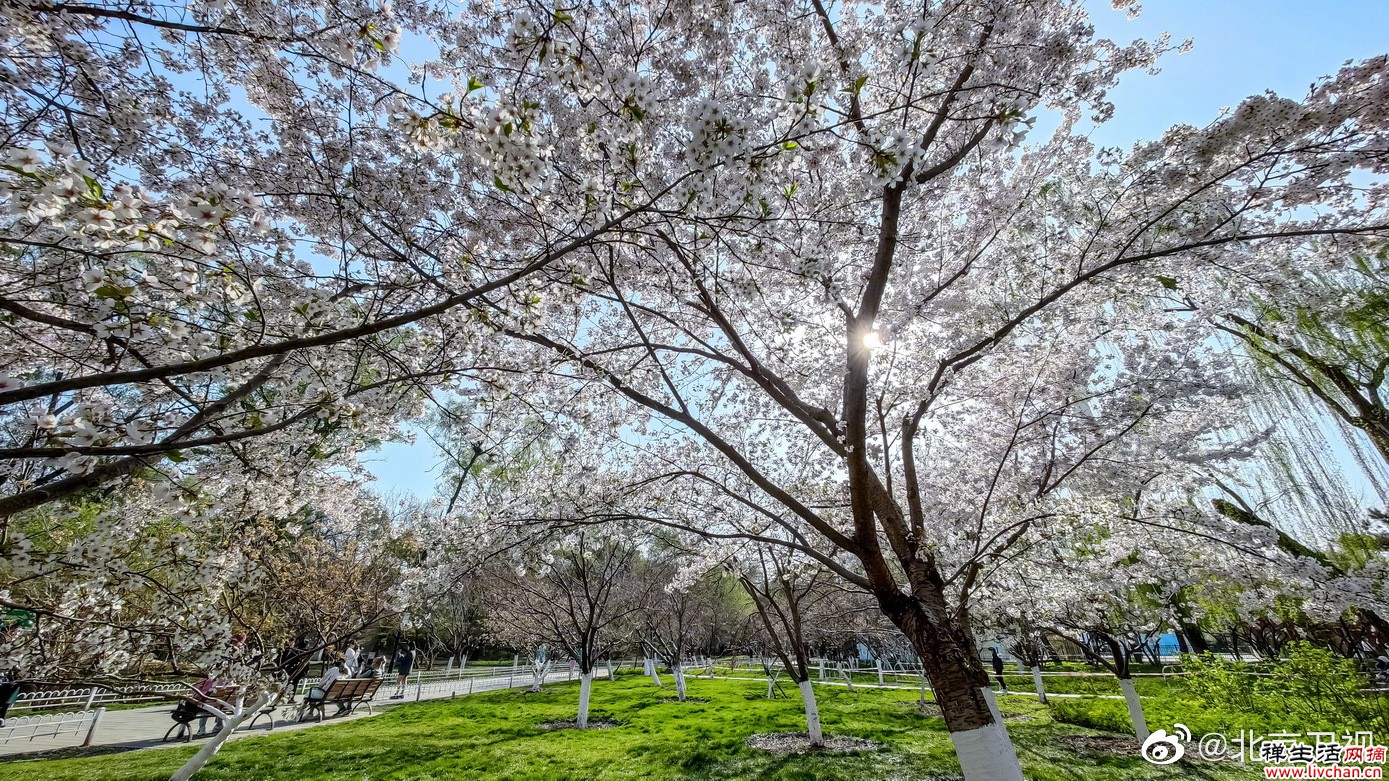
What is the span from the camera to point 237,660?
5559mm

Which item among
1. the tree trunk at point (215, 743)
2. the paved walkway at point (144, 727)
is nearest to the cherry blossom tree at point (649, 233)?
the tree trunk at point (215, 743)

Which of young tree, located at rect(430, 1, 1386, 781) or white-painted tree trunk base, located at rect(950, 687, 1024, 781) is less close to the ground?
young tree, located at rect(430, 1, 1386, 781)

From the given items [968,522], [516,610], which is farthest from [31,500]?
[516,610]

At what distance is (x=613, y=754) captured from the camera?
27.2ft

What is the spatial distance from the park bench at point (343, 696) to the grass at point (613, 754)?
105cm

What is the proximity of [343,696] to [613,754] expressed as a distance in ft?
30.9

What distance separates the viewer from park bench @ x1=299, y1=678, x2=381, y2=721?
12.3 meters

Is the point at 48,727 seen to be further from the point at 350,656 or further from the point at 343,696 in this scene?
the point at 343,696

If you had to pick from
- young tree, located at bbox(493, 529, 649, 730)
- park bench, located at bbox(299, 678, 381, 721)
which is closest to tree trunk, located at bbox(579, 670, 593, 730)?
young tree, located at bbox(493, 529, 649, 730)

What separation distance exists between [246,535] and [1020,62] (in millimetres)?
8831

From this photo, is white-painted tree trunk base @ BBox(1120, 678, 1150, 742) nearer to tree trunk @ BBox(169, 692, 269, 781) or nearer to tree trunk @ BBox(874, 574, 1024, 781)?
tree trunk @ BBox(874, 574, 1024, 781)

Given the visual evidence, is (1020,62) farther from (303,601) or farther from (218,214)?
(303,601)

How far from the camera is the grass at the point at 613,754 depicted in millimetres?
6949

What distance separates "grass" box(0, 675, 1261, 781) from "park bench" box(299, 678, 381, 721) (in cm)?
105
